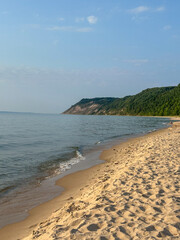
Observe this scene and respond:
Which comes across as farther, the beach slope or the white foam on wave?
the white foam on wave

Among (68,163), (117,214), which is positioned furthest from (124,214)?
(68,163)

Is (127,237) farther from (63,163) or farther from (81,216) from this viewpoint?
(63,163)

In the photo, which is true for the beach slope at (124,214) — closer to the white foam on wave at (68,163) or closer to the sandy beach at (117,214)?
the sandy beach at (117,214)

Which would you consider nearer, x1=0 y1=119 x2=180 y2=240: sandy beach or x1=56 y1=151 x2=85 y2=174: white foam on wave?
x1=0 y1=119 x2=180 y2=240: sandy beach

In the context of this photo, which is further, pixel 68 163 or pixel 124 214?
pixel 68 163

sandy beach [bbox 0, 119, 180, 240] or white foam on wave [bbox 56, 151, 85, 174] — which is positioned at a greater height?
sandy beach [bbox 0, 119, 180, 240]

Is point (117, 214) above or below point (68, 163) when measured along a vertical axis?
above

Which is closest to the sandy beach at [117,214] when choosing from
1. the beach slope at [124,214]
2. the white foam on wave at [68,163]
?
the beach slope at [124,214]

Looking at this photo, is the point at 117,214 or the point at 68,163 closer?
the point at 117,214

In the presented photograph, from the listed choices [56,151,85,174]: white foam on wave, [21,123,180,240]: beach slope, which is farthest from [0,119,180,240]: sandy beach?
[56,151,85,174]: white foam on wave

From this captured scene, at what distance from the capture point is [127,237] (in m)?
3.67

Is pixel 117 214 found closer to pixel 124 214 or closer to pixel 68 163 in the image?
pixel 124 214

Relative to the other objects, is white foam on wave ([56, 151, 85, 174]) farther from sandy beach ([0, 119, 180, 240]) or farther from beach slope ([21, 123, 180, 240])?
beach slope ([21, 123, 180, 240])

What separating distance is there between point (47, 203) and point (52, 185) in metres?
1.83
